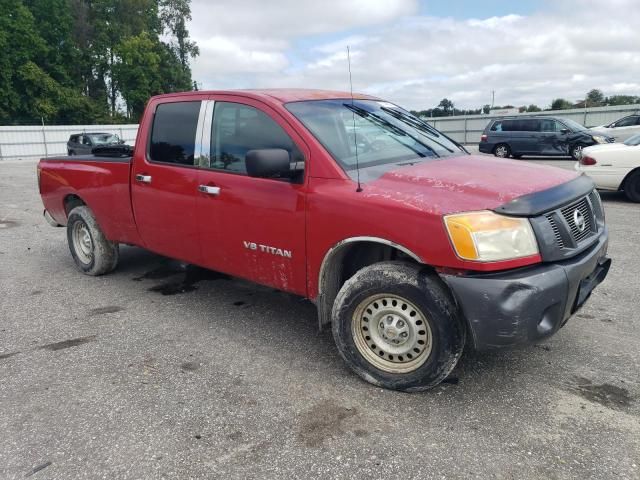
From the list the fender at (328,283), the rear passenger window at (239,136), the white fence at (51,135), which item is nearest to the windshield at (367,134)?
the rear passenger window at (239,136)

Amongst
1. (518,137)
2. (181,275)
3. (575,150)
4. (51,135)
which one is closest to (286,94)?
(181,275)

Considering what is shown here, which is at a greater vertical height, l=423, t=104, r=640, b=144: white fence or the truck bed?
l=423, t=104, r=640, b=144: white fence

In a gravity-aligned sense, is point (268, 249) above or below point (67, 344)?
above

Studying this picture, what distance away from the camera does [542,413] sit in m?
2.89

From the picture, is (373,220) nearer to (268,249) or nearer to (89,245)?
(268,249)

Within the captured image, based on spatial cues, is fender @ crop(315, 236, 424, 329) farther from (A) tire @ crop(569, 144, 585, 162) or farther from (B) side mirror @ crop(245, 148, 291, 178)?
(A) tire @ crop(569, 144, 585, 162)

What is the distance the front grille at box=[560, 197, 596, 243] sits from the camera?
303 cm

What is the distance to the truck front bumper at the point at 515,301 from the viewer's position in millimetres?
2668

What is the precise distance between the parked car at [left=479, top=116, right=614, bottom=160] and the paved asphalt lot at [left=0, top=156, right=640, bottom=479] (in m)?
15.2

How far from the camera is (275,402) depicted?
3039 millimetres

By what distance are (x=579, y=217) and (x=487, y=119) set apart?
32.1 m

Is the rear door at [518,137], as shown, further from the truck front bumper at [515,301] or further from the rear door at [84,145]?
the rear door at [84,145]

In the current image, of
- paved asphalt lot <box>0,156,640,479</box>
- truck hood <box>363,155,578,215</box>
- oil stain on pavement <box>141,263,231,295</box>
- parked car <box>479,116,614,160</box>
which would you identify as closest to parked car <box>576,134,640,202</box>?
paved asphalt lot <box>0,156,640,479</box>

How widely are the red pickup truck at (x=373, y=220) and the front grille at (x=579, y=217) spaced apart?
0.04 feet
